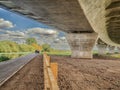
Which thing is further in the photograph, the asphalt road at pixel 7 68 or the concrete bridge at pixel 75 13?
the concrete bridge at pixel 75 13

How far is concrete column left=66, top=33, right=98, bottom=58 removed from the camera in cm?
4794

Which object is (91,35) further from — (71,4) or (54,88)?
(54,88)

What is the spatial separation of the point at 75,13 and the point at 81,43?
79.2ft

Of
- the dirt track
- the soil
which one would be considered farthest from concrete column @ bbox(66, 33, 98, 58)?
the soil

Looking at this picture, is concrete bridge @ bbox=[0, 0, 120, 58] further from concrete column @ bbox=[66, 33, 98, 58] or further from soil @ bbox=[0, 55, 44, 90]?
soil @ bbox=[0, 55, 44, 90]

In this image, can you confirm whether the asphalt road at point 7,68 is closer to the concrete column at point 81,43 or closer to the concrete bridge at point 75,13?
the concrete bridge at point 75,13

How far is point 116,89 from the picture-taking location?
1444 centimetres

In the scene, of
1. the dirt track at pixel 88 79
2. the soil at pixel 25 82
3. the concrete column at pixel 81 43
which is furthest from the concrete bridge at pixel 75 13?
the soil at pixel 25 82

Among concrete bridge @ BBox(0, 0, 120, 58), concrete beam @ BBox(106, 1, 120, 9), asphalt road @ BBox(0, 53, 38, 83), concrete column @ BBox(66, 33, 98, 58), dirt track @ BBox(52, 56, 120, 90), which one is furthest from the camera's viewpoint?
concrete column @ BBox(66, 33, 98, 58)

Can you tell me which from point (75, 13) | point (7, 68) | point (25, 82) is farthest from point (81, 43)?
point (25, 82)

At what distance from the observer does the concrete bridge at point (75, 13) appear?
818 inches

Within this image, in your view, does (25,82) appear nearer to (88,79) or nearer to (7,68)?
(88,79)

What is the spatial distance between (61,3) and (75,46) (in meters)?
30.4

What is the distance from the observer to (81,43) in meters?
48.8
